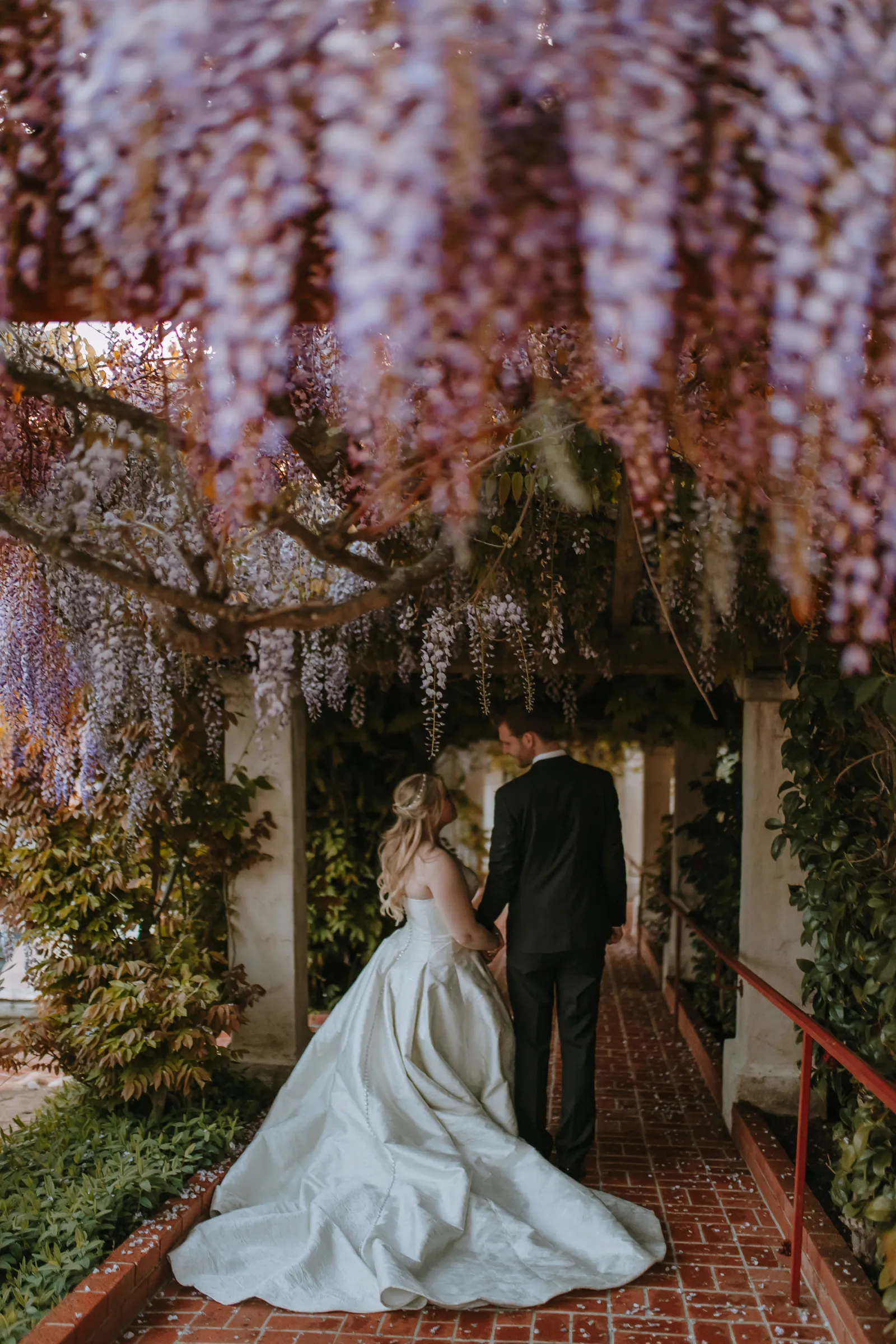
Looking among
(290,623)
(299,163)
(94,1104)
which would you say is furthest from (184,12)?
(94,1104)

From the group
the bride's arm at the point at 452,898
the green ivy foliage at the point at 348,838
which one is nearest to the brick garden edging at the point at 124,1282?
the bride's arm at the point at 452,898

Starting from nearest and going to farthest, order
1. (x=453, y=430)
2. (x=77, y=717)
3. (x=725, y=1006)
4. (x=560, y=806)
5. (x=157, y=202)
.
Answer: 1. (x=157, y=202)
2. (x=453, y=430)
3. (x=560, y=806)
4. (x=77, y=717)
5. (x=725, y=1006)

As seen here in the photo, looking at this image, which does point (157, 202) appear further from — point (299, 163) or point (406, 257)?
point (406, 257)

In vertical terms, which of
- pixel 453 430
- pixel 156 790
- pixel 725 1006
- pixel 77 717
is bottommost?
pixel 725 1006

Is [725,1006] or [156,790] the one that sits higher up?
[156,790]

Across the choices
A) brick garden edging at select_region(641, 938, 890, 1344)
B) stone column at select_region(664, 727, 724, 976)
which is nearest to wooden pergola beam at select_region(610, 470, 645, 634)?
brick garden edging at select_region(641, 938, 890, 1344)

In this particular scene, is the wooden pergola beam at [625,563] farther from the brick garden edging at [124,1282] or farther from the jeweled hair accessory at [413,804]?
the brick garden edging at [124,1282]

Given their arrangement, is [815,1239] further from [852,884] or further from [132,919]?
[132,919]

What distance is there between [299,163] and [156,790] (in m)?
3.22

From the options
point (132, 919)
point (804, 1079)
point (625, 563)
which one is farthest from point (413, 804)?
point (804, 1079)

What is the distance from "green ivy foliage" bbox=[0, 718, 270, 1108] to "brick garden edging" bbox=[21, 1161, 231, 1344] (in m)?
0.47

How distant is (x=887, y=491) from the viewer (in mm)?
1358

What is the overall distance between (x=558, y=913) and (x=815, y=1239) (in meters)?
1.15

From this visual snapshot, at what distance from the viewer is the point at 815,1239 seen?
2.85 metres
